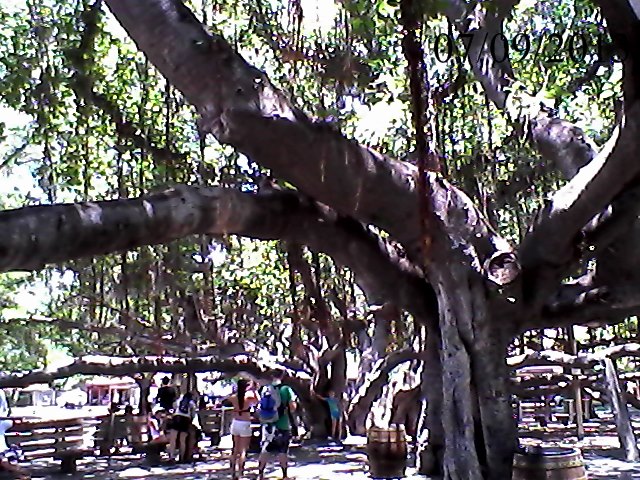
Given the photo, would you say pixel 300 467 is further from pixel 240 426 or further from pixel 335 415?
pixel 335 415

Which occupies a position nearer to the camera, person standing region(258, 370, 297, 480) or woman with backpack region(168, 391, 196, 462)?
person standing region(258, 370, 297, 480)

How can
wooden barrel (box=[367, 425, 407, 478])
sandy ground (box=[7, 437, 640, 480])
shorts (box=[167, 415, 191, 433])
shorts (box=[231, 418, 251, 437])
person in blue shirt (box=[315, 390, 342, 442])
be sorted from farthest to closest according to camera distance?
person in blue shirt (box=[315, 390, 342, 442]), shorts (box=[167, 415, 191, 433]), sandy ground (box=[7, 437, 640, 480]), shorts (box=[231, 418, 251, 437]), wooden barrel (box=[367, 425, 407, 478])

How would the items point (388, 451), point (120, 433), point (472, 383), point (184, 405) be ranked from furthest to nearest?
point (120, 433) → point (184, 405) → point (388, 451) → point (472, 383)

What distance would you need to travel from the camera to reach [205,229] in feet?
16.5

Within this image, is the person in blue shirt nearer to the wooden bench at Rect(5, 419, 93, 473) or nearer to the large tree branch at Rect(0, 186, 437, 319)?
the wooden bench at Rect(5, 419, 93, 473)

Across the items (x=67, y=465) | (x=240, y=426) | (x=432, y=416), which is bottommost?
(x=67, y=465)

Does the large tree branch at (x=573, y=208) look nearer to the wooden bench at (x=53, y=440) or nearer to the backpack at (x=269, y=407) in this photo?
the backpack at (x=269, y=407)

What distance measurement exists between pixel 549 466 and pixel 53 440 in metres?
8.87

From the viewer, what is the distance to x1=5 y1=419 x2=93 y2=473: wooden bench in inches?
445

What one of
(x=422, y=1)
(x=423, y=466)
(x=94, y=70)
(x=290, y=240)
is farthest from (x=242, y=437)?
(x=422, y=1)

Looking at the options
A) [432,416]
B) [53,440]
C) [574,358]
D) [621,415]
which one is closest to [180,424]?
[53,440]

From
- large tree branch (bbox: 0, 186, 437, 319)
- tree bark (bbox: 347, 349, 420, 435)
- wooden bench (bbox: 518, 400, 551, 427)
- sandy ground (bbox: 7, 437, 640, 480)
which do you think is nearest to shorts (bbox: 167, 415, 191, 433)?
sandy ground (bbox: 7, 437, 640, 480)

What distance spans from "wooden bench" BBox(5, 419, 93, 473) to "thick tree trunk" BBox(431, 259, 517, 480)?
719 centimetres
